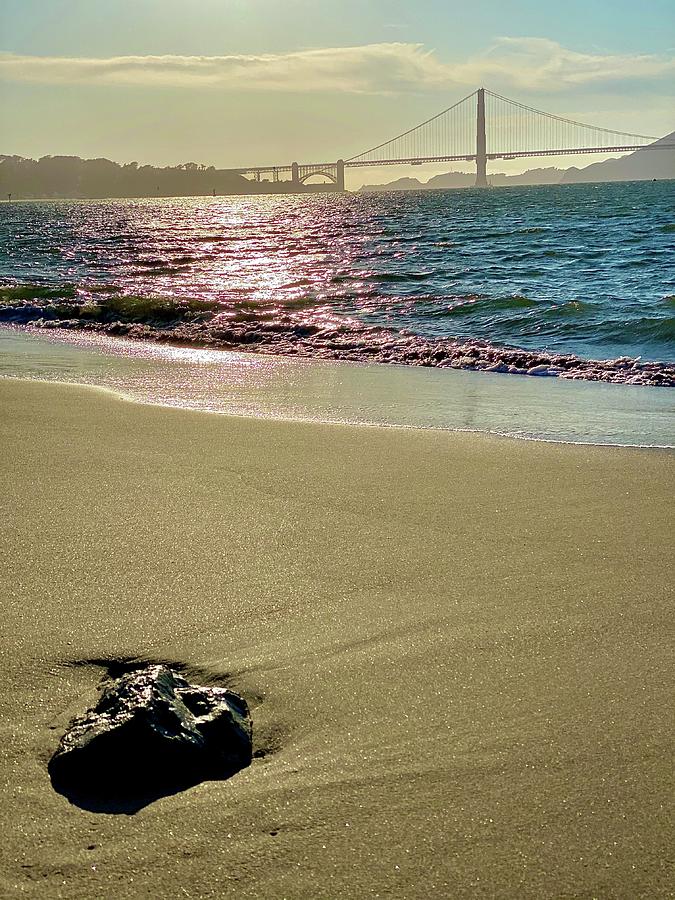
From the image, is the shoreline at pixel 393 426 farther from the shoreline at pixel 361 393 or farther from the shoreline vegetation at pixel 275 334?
the shoreline vegetation at pixel 275 334

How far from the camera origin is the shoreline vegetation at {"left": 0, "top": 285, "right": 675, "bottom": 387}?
676cm

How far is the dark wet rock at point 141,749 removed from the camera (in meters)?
1.19

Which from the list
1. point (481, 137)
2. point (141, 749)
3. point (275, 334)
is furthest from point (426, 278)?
point (481, 137)

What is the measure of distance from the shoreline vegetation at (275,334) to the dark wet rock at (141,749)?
17.5 feet

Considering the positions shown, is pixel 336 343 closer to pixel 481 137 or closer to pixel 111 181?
pixel 481 137

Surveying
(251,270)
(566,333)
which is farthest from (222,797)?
(251,270)

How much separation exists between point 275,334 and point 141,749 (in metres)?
7.50

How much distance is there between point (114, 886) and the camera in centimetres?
103

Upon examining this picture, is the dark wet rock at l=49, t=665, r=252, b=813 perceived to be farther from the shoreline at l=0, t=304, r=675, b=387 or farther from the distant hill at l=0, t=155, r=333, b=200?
the distant hill at l=0, t=155, r=333, b=200

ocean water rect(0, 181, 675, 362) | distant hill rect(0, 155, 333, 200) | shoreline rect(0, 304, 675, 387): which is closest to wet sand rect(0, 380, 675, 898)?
shoreline rect(0, 304, 675, 387)

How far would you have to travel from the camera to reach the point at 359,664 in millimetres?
1569

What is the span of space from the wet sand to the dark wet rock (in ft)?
0.10

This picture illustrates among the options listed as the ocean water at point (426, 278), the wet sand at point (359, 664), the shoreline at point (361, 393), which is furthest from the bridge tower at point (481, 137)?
the wet sand at point (359, 664)

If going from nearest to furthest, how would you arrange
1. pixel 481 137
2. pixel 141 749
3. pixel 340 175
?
pixel 141 749 → pixel 481 137 → pixel 340 175
